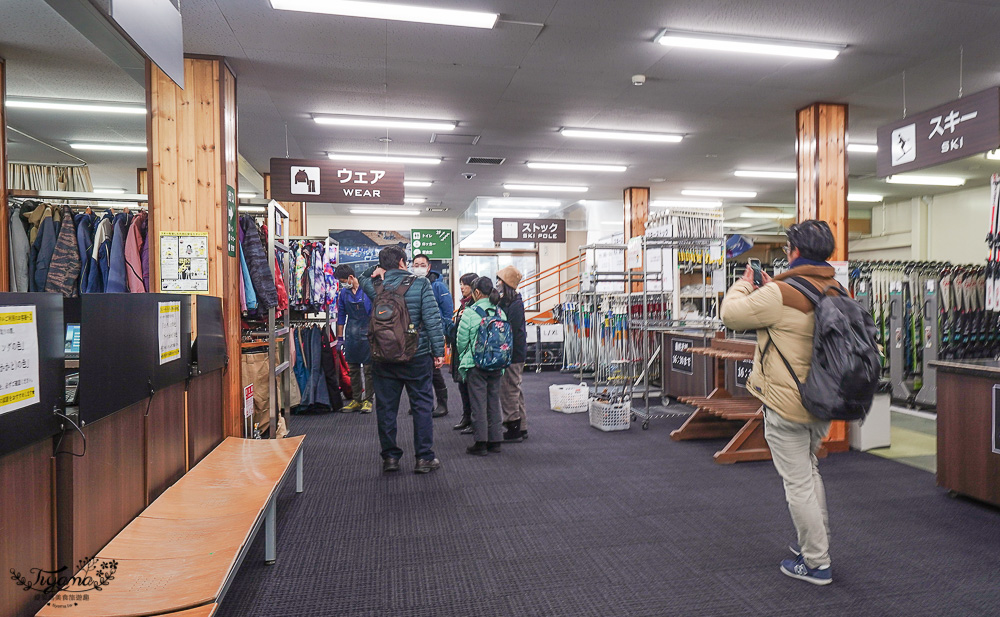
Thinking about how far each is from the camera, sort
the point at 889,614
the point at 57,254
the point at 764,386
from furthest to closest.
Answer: the point at 57,254, the point at 764,386, the point at 889,614

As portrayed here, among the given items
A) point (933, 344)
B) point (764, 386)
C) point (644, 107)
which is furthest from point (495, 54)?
point (933, 344)

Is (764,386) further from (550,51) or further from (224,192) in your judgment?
(224,192)

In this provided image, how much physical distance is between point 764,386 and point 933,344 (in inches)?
244

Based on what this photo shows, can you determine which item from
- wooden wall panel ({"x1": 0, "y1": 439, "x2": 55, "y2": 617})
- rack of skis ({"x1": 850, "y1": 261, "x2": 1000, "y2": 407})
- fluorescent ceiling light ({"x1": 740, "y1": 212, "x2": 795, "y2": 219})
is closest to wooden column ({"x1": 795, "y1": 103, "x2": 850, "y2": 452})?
rack of skis ({"x1": 850, "y1": 261, "x2": 1000, "y2": 407})

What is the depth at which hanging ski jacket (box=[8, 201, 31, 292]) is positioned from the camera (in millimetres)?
4367

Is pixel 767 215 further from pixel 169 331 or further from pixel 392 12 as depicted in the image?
pixel 169 331

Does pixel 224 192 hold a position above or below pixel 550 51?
below

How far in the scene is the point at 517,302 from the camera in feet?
17.8

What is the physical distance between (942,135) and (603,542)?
3.98 m

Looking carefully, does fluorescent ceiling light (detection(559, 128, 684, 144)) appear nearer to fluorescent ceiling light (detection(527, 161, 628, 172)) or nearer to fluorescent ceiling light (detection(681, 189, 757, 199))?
fluorescent ceiling light (detection(527, 161, 628, 172))

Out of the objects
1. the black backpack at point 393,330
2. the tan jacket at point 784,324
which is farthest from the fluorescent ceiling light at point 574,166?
the tan jacket at point 784,324

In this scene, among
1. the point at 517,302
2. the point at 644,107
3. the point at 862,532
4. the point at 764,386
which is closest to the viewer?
the point at 764,386

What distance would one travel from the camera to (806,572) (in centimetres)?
278

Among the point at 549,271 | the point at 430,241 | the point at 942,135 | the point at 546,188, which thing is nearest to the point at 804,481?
the point at 942,135
